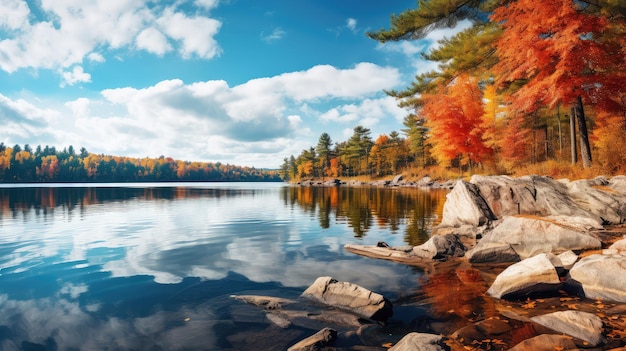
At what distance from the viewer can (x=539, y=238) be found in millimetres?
9523

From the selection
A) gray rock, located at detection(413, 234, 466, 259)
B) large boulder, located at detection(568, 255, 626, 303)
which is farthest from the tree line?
large boulder, located at detection(568, 255, 626, 303)

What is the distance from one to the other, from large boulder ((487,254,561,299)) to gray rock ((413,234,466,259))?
3.33 m

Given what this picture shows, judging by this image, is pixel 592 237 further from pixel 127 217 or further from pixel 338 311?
pixel 127 217

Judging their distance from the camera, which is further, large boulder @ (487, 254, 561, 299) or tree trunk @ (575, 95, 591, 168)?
tree trunk @ (575, 95, 591, 168)

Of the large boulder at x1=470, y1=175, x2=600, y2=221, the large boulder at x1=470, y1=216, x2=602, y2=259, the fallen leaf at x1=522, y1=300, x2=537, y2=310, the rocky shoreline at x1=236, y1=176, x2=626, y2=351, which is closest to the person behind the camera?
the rocky shoreline at x1=236, y1=176, x2=626, y2=351

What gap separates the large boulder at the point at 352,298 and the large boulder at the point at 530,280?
2.45 metres

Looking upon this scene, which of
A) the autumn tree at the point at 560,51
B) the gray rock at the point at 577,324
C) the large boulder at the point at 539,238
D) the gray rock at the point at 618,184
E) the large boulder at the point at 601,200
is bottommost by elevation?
the gray rock at the point at 577,324

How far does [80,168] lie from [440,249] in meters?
175

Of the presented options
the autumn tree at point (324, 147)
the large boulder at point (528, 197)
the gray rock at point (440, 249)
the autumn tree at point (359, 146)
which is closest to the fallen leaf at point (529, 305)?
the gray rock at point (440, 249)

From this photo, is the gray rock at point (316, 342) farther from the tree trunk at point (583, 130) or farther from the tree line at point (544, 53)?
the tree trunk at point (583, 130)

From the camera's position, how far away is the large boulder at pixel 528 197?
1265 centimetres

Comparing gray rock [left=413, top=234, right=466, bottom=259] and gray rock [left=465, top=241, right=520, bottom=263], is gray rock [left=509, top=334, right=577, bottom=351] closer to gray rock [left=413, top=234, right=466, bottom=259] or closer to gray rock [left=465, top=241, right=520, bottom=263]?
gray rock [left=465, top=241, right=520, bottom=263]

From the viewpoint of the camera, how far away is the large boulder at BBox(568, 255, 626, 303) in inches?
241

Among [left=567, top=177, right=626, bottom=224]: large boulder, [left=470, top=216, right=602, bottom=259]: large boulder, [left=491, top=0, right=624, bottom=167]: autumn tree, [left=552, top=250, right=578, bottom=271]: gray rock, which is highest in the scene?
[left=491, top=0, right=624, bottom=167]: autumn tree
